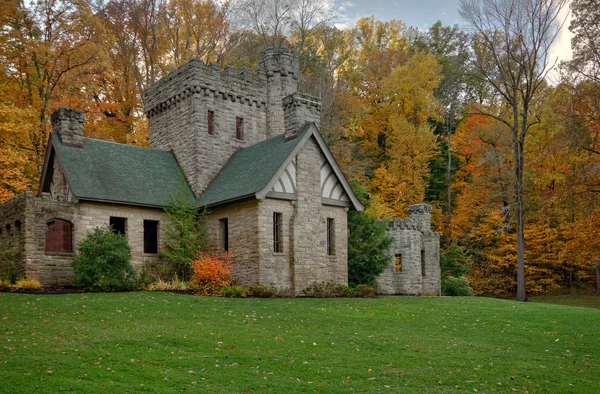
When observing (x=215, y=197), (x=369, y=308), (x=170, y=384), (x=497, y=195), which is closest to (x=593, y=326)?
(x=369, y=308)

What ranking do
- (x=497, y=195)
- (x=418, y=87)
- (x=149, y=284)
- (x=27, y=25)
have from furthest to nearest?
(x=418, y=87) → (x=497, y=195) → (x=27, y=25) → (x=149, y=284)

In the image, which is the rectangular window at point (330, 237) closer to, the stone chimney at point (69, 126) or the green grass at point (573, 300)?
the stone chimney at point (69, 126)

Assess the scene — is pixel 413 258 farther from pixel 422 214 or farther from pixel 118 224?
pixel 118 224

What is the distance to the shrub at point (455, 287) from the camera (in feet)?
110

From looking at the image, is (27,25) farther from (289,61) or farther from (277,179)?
(277,179)

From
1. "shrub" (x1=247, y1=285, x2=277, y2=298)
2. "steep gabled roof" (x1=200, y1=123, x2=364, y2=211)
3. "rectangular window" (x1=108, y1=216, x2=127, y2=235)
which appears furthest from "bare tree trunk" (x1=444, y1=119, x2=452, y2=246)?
"rectangular window" (x1=108, y1=216, x2=127, y2=235)

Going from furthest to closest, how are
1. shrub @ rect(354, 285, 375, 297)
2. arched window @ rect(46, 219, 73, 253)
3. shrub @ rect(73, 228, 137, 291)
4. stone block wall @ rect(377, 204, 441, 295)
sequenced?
stone block wall @ rect(377, 204, 441, 295)
shrub @ rect(354, 285, 375, 297)
arched window @ rect(46, 219, 73, 253)
shrub @ rect(73, 228, 137, 291)

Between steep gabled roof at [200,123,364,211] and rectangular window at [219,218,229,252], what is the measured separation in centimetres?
86

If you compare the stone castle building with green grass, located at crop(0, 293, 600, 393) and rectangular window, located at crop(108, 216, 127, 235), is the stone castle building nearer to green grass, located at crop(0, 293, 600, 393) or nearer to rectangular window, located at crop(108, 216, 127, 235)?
rectangular window, located at crop(108, 216, 127, 235)

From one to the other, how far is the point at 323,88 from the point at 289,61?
10190mm

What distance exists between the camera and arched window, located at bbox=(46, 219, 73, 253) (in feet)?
72.0

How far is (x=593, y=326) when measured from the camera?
1661 cm

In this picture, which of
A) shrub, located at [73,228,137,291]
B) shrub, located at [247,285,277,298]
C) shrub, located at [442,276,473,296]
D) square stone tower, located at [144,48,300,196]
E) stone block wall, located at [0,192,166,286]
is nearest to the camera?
shrub, located at [73,228,137,291]

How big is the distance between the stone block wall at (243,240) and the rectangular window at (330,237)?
3593mm
